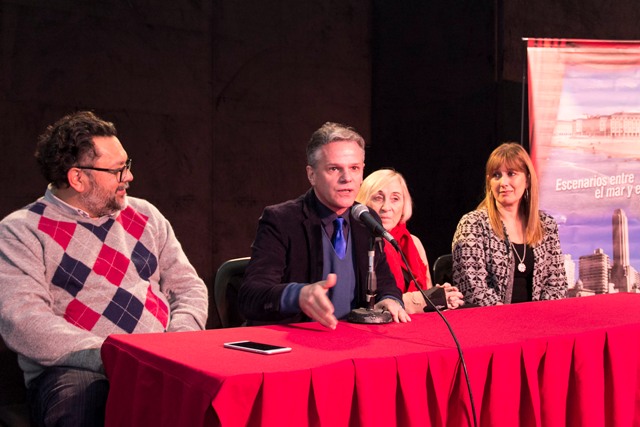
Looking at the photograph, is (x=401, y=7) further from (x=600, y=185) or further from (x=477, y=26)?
(x=600, y=185)

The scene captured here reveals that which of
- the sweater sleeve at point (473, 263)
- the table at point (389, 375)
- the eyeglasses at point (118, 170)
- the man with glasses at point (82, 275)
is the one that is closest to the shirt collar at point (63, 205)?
the man with glasses at point (82, 275)

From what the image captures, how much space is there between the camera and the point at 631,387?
7.75 feet

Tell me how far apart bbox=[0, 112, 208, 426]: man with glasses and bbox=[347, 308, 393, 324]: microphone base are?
61 cm

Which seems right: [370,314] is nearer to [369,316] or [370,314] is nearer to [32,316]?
[369,316]

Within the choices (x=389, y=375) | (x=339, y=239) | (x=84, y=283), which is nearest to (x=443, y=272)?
(x=339, y=239)

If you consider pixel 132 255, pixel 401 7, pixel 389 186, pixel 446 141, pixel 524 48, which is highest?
pixel 401 7

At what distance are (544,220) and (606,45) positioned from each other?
1283 millimetres

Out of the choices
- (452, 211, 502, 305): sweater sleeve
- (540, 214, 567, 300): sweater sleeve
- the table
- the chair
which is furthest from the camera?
(540, 214, 567, 300): sweater sleeve

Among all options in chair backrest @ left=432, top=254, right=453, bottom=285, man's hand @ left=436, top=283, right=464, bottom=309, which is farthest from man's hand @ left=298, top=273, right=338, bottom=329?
chair backrest @ left=432, top=254, right=453, bottom=285

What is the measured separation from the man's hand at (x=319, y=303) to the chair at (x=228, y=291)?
71 centimetres

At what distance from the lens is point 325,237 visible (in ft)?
8.98

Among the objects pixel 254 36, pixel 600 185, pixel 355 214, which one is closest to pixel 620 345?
pixel 355 214

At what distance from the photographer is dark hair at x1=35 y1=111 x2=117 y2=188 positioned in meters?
2.65

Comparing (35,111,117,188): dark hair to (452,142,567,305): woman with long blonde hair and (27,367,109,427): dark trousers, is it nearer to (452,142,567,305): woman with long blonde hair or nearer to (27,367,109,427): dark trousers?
(27,367,109,427): dark trousers
